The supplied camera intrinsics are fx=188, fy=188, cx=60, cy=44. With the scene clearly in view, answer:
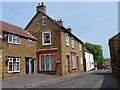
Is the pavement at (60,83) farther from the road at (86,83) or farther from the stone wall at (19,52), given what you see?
the stone wall at (19,52)

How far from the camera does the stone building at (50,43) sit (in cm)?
2633

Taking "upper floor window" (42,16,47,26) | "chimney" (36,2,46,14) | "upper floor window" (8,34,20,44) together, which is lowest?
"upper floor window" (8,34,20,44)

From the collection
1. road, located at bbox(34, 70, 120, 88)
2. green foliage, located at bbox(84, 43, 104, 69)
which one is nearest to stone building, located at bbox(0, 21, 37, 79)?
road, located at bbox(34, 70, 120, 88)

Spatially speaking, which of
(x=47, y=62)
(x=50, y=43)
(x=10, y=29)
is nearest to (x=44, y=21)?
(x=50, y=43)

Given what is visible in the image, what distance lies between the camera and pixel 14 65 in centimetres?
2170

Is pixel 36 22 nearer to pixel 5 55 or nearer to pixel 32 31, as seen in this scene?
pixel 32 31

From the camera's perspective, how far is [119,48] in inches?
685

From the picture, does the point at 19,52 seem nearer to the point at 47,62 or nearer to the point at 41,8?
the point at 47,62

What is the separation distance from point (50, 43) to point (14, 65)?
281 inches

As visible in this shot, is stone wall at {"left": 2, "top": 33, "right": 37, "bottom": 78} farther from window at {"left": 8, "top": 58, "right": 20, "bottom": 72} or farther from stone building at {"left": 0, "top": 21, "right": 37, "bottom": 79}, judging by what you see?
window at {"left": 8, "top": 58, "right": 20, "bottom": 72}

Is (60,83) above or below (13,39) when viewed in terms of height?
below

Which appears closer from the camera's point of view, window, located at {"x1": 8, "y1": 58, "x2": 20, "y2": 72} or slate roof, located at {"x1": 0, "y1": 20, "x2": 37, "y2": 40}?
window, located at {"x1": 8, "y1": 58, "x2": 20, "y2": 72}

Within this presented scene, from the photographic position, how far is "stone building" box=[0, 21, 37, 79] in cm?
2042

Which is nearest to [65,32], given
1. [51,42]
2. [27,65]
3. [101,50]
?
[51,42]
